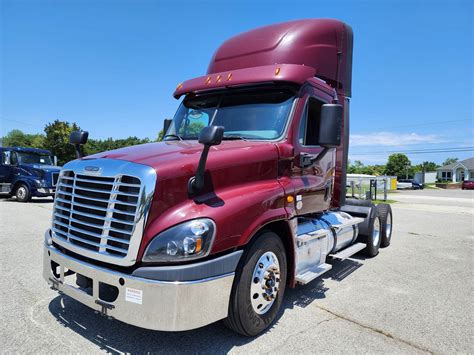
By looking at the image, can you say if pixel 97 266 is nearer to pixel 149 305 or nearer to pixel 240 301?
pixel 149 305

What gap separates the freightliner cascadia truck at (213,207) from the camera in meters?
2.73

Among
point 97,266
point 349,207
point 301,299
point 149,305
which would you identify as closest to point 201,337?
point 149,305

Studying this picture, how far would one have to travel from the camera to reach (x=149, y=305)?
8.68ft

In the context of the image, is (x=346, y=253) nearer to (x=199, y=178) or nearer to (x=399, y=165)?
(x=199, y=178)

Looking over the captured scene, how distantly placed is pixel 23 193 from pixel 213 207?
16.4 metres

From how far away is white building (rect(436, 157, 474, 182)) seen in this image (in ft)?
243

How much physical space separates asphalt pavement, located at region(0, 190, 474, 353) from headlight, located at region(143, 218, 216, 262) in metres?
0.99

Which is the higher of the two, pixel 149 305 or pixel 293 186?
pixel 293 186

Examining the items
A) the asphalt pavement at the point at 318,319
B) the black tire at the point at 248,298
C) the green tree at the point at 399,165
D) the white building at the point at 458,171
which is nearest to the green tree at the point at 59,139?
the asphalt pavement at the point at 318,319

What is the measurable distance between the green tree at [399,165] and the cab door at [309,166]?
86195 mm

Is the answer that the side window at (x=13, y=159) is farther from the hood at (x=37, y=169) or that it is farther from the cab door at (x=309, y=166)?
the cab door at (x=309, y=166)

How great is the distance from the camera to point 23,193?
52.3 feet

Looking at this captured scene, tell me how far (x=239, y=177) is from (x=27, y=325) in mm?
2624

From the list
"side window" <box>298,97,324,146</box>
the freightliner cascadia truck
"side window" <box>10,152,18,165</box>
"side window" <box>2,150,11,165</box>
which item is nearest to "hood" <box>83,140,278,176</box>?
the freightliner cascadia truck
